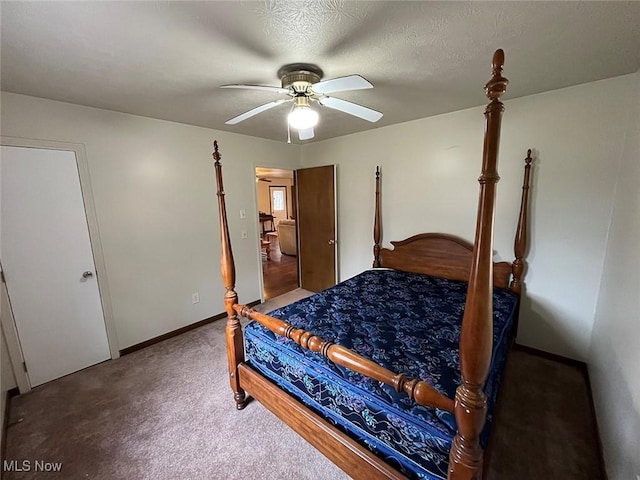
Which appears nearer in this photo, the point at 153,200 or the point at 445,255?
the point at 153,200

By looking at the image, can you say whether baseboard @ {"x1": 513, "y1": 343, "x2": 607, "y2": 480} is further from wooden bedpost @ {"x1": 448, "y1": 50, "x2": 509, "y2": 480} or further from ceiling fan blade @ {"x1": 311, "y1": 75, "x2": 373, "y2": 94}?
ceiling fan blade @ {"x1": 311, "y1": 75, "x2": 373, "y2": 94}

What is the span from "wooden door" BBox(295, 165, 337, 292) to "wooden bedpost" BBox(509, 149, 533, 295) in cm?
216

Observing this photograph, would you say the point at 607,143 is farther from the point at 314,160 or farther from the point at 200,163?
the point at 200,163

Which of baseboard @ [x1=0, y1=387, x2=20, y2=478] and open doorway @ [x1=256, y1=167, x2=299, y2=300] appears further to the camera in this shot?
open doorway @ [x1=256, y1=167, x2=299, y2=300]

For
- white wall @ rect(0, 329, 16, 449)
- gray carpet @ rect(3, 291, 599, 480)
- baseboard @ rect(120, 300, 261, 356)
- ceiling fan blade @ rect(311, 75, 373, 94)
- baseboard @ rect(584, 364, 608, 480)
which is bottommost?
gray carpet @ rect(3, 291, 599, 480)

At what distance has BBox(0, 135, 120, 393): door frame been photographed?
211 centimetres

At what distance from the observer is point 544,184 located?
237 cm

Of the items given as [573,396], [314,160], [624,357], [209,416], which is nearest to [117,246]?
[209,416]

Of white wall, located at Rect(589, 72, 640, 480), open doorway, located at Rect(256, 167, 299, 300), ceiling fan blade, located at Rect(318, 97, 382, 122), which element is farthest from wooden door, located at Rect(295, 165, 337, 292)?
white wall, located at Rect(589, 72, 640, 480)

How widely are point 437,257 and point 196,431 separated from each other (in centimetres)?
271

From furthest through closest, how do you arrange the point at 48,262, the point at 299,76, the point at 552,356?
the point at 552,356 < the point at 48,262 < the point at 299,76

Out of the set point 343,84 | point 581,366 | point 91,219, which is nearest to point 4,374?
point 91,219

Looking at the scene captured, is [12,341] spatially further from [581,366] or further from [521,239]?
[581,366]

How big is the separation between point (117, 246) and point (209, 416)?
1.81 metres
